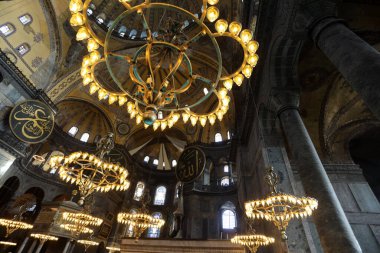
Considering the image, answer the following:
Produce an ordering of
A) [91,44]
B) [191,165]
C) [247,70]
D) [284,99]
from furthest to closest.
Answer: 1. [191,165]
2. [284,99]
3. [247,70]
4. [91,44]

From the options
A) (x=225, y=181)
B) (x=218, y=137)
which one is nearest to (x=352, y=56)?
(x=225, y=181)

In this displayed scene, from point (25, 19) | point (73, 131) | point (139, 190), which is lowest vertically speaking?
point (139, 190)

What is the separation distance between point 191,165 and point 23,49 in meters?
11.9

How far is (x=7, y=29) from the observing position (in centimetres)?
994

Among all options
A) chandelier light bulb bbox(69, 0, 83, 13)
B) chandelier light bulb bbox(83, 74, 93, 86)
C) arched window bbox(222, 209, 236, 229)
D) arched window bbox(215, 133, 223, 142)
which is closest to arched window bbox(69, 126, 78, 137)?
arched window bbox(215, 133, 223, 142)

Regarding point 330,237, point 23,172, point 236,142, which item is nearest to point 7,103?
point 23,172

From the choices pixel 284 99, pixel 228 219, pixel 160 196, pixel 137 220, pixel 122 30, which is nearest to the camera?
pixel 284 99

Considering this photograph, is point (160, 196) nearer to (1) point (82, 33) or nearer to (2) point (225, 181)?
(2) point (225, 181)

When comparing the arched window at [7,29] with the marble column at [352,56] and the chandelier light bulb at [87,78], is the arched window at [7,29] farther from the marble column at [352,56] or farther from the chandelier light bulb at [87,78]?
the marble column at [352,56]

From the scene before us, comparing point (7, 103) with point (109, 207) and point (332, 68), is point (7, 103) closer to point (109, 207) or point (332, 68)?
point (109, 207)

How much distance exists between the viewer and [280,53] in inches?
221

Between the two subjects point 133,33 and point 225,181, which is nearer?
point 225,181

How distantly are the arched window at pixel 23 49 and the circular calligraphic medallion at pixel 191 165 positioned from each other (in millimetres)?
11245

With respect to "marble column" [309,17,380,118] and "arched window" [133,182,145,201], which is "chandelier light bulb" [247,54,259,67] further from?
"arched window" [133,182,145,201]
